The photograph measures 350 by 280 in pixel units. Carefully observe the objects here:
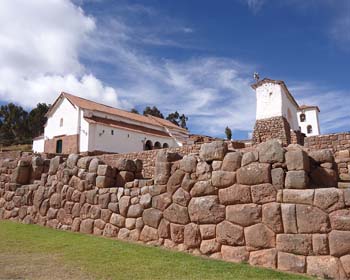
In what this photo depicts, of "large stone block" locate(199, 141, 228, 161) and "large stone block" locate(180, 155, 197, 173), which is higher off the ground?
"large stone block" locate(199, 141, 228, 161)

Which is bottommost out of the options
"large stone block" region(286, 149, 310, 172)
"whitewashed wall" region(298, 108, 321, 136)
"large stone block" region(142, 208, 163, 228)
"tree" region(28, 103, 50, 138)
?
"large stone block" region(142, 208, 163, 228)

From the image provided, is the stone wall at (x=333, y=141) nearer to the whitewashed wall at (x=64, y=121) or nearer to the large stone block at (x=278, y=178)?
the large stone block at (x=278, y=178)

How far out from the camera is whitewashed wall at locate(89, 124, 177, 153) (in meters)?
28.4

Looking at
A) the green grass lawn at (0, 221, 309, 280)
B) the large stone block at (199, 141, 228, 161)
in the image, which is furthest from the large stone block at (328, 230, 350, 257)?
the large stone block at (199, 141, 228, 161)

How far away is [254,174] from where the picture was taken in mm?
5430

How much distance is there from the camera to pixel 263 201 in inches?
207

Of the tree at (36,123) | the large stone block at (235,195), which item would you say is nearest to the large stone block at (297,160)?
the large stone block at (235,195)

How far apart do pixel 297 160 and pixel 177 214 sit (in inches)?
98.3

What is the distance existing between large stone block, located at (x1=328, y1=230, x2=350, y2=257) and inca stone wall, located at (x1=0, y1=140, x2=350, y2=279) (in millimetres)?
13

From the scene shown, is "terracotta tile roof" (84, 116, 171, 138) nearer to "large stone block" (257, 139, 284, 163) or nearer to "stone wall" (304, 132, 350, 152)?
"stone wall" (304, 132, 350, 152)

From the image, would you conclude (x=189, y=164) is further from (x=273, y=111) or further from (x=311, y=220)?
(x=273, y=111)

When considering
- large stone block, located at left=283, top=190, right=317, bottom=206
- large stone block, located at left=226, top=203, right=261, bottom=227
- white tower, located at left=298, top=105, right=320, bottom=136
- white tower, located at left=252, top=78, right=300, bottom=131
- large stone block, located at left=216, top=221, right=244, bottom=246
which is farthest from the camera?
white tower, located at left=298, top=105, right=320, bottom=136

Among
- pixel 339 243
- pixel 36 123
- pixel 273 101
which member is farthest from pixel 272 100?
pixel 36 123

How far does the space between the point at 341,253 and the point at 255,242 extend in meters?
1.27
